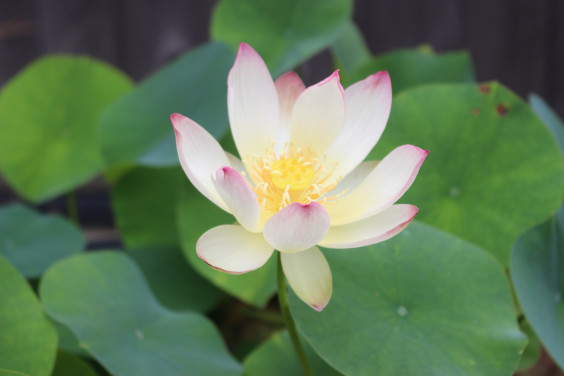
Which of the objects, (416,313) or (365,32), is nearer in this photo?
(416,313)

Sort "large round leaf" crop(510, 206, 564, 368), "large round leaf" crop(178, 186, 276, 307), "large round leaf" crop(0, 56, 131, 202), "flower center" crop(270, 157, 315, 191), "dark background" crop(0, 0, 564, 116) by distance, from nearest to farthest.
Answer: "flower center" crop(270, 157, 315, 191), "large round leaf" crop(510, 206, 564, 368), "large round leaf" crop(178, 186, 276, 307), "large round leaf" crop(0, 56, 131, 202), "dark background" crop(0, 0, 564, 116)

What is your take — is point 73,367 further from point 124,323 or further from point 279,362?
point 279,362

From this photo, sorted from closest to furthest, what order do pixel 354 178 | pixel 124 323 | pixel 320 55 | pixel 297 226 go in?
pixel 297 226, pixel 354 178, pixel 124 323, pixel 320 55

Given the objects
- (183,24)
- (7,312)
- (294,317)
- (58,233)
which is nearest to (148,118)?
(58,233)

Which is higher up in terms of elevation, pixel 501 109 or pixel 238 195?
pixel 238 195

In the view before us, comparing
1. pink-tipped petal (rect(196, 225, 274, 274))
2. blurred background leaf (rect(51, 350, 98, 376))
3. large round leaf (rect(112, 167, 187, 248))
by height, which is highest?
pink-tipped petal (rect(196, 225, 274, 274))

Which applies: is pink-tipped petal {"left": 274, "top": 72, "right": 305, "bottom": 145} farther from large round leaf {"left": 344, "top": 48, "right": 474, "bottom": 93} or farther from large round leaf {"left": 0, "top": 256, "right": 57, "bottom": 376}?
large round leaf {"left": 344, "top": 48, "right": 474, "bottom": 93}

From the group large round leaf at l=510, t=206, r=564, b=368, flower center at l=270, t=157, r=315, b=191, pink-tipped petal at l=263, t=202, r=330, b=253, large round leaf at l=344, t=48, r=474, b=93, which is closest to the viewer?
pink-tipped petal at l=263, t=202, r=330, b=253

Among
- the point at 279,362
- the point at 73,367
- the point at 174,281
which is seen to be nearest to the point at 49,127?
the point at 174,281

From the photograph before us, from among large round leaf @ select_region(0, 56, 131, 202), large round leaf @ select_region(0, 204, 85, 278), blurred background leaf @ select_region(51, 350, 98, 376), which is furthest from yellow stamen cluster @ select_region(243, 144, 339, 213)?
large round leaf @ select_region(0, 56, 131, 202)
